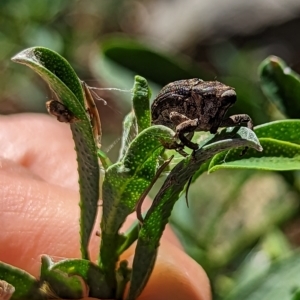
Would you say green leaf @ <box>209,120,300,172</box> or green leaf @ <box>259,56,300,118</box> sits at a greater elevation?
green leaf @ <box>259,56,300,118</box>

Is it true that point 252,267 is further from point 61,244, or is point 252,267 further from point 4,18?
point 4,18

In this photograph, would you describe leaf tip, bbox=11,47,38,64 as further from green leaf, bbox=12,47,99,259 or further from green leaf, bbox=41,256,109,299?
green leaf, bbox=41,256,109,299

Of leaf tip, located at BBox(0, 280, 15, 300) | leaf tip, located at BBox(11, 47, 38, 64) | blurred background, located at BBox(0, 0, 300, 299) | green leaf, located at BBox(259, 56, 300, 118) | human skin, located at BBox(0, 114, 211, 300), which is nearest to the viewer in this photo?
leaf tip, located at BBox(11, 47, 38, 64)

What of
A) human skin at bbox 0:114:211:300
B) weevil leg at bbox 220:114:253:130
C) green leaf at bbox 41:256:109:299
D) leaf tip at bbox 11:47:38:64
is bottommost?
human skin at bbox 0:114:211:300

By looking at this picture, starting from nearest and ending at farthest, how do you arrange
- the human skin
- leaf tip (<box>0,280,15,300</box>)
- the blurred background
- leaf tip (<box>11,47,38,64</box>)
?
leaf tip (<box>11,47,38,64</box>)
leaf tip (<box>0,280,15,300</box>)
the human skin
the blurred background

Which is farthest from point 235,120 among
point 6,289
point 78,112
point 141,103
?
point 6,289

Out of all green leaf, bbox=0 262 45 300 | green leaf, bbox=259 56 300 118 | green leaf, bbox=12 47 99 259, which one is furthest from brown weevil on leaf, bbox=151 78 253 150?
green leaf, bbox=259 56 300 118
